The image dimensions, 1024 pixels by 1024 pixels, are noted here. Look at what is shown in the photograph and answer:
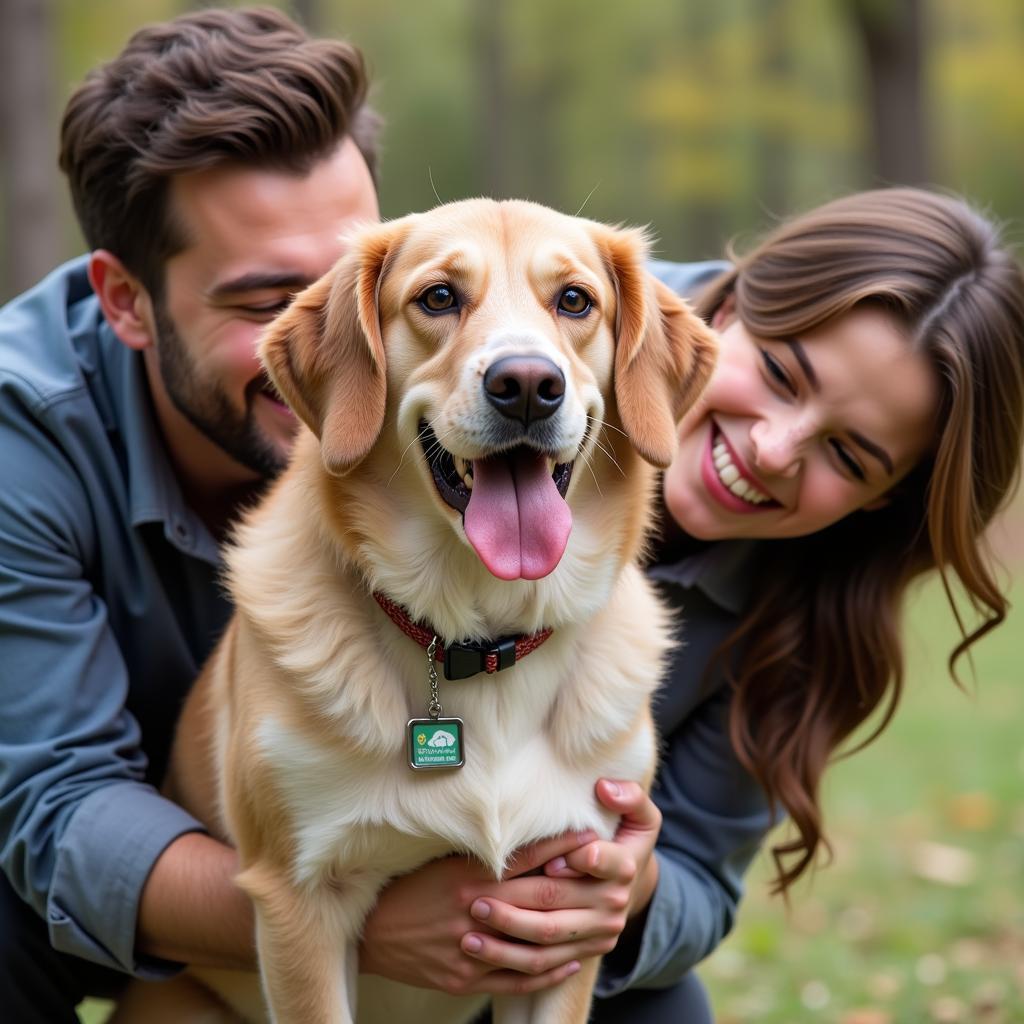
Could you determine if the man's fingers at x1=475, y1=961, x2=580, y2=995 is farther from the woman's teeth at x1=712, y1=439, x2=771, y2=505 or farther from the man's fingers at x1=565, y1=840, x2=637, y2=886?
the woman's teeth at x1=712, y1=439, x2=771, y2=505

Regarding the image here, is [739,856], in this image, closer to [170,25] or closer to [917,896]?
[917,896]

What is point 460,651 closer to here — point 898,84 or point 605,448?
point 605,448

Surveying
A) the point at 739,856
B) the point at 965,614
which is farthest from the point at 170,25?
the point at 965,614

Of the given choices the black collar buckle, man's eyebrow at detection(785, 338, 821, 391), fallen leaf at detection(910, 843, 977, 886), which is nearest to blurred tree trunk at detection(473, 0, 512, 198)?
fallen leaf at detection(910, 843, 977, 886)

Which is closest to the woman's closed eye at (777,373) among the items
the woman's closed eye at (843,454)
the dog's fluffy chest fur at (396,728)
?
the woman's closed eye at (843,454)

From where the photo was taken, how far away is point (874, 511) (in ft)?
11.7

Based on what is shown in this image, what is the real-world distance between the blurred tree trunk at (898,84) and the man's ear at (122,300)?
35.4 ft

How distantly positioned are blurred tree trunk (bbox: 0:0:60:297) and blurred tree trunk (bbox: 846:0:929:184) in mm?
7716

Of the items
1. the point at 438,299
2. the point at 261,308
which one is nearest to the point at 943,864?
the point at 261,308

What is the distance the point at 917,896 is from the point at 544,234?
3.36 metres

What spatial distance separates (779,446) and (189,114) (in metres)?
1.58

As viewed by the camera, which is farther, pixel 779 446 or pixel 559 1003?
pixel 779 446

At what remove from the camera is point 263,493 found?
3633 millimetres

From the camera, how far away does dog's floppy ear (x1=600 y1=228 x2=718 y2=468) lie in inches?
108
